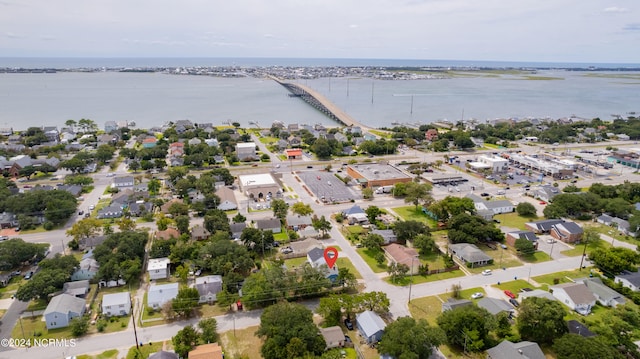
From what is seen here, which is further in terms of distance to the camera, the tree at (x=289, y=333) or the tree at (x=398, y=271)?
the tree at (x=398, y=271)

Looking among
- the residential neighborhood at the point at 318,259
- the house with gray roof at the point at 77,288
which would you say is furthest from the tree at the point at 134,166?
the house with gray roof at the point at 77,288

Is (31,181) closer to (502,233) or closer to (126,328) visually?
(126,328)

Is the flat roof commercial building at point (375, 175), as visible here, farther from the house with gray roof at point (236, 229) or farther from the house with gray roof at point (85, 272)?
the house with gray roof at point (85, 272)

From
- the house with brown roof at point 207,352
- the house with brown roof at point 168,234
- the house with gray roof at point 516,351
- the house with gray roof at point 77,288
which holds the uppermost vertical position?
the house with gray roof at point 516,351

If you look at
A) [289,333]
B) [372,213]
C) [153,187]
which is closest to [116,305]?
[289,333]

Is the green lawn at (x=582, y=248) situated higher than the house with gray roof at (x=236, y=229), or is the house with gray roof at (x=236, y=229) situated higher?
the house with gray roof at (x=236, y=229)

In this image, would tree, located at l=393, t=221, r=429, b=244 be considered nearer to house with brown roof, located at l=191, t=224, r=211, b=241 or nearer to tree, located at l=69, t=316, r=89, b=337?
house with brown roof, located at l=191, t=224, r=211, b=241

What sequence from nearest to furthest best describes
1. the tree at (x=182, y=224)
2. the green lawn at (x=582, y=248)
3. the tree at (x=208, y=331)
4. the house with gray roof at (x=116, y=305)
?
the tree at (x=208, y=331), the house with gray roof at (x=116, y=305), the green lawn at (x=582, y=248), the tree at (x=182, y=224)
